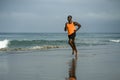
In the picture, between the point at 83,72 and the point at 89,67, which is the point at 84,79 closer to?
the point at 83,72

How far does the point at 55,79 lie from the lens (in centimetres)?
921

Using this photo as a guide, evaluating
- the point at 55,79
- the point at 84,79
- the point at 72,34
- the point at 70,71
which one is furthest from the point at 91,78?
the point at 72,34

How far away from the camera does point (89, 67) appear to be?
1175 cm

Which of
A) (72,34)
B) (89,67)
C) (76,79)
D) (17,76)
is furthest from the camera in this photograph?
(72,34)

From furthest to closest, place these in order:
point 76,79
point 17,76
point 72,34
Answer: point 72,34 → point 17,76 → point 76,79

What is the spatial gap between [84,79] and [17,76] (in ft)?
6.50

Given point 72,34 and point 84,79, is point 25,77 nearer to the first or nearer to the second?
point 84,79

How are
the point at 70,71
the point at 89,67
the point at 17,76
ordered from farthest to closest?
the point at 89,67 < the point at 70,71 < the point at 17,76

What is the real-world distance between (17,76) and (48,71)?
Result: 121 cm

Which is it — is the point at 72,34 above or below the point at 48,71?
above

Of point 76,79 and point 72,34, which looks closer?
point 76,79

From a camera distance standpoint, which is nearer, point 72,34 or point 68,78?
point 68,78

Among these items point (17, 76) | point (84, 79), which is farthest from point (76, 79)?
point (17, 76)

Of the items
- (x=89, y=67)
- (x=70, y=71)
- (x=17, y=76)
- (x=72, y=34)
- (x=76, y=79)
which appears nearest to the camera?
(x=76, y=79)
